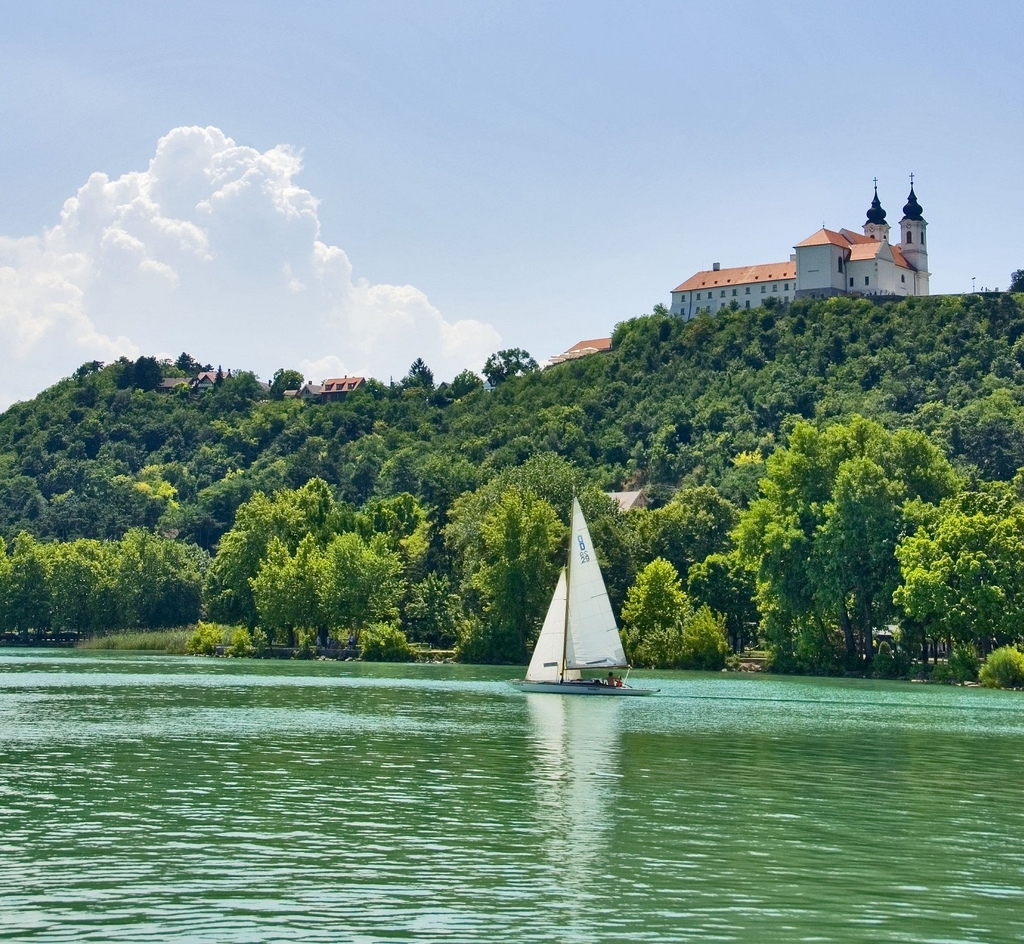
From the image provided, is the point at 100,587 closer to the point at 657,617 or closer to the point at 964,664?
the point at 657,617

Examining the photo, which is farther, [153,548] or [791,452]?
[153,548]

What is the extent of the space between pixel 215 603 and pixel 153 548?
60.6ft

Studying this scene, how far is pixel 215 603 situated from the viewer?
430 ft

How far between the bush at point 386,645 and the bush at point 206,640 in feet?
53.1

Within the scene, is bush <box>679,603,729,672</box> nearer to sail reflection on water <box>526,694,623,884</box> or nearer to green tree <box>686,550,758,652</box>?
green tree <box>686,550,758,652</box>

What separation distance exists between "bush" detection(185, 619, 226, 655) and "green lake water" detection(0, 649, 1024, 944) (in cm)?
6515

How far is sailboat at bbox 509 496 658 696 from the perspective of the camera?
7556 centimetres

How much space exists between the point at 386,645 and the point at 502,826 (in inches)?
3348

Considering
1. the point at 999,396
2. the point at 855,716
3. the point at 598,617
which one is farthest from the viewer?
the point at 999,396

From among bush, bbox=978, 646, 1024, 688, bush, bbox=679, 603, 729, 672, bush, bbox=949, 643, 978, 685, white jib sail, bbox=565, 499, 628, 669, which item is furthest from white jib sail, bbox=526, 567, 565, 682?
bush, bbox=679, 603, 729, 672

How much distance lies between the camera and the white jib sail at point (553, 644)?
76062 millimetres

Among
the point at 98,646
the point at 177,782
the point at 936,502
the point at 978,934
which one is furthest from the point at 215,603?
the point at 978,934

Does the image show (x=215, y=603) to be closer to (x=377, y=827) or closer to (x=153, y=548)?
(x=153, y=548)

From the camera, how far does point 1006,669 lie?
87.5 metres
